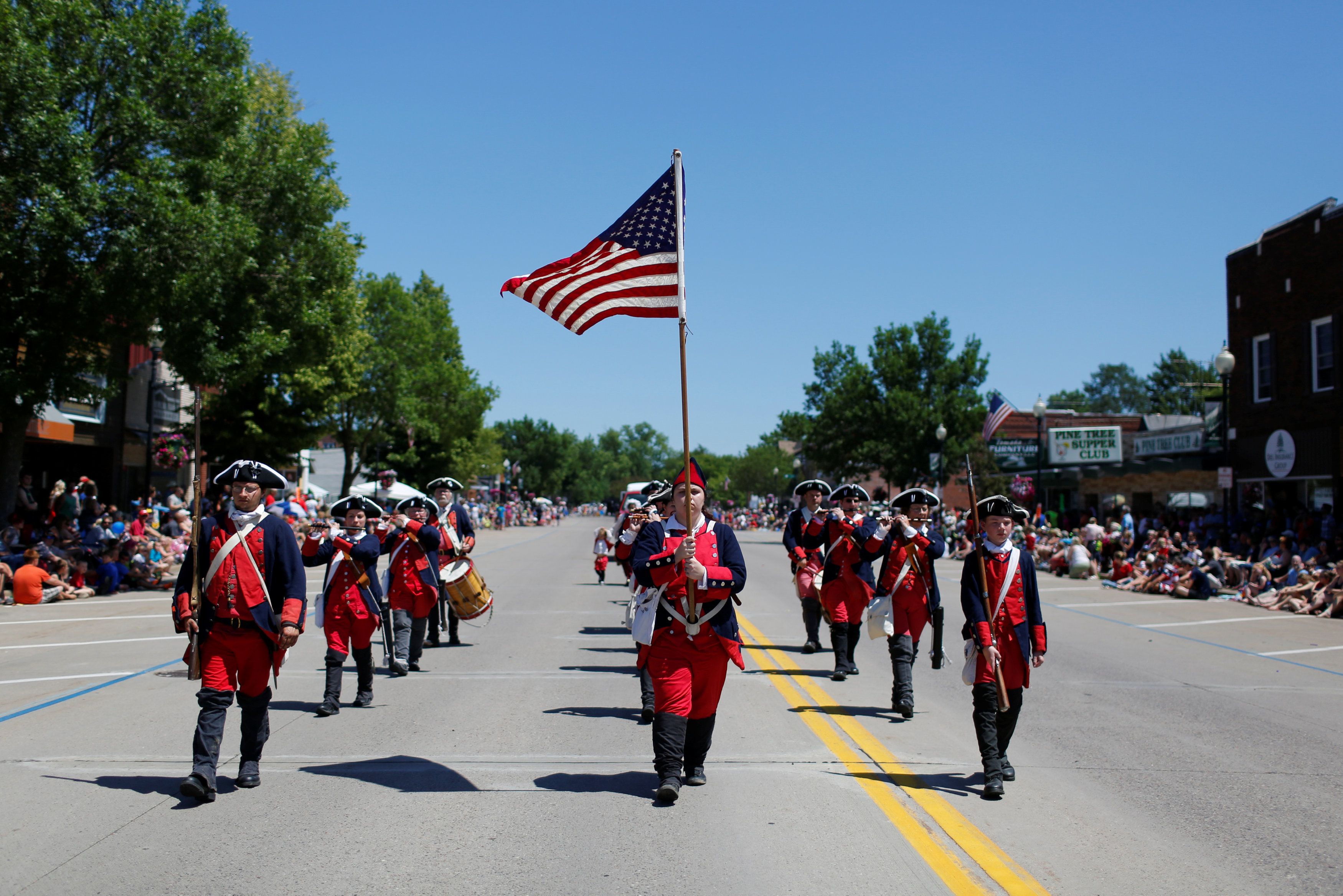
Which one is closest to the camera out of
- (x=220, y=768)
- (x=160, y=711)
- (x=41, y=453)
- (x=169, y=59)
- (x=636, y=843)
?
(x=636, y=843)

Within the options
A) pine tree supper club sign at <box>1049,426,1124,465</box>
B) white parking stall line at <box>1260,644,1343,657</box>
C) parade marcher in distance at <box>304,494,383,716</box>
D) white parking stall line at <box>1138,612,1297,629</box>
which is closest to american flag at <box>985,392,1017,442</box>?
pine tree supper club sign at <box>1049,426,1124,465</box>

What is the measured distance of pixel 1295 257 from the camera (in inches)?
1001

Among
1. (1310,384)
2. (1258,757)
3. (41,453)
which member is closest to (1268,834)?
(1258,757)

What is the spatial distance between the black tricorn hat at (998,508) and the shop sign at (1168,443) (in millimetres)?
29705

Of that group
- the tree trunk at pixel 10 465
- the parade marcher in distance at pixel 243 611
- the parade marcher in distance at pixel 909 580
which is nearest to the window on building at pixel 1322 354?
the parade marcher in distance at pixel 909 580

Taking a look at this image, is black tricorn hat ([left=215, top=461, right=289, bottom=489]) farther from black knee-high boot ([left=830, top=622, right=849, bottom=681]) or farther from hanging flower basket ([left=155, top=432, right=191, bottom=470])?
hanging flower basket ([left=155, top=432, right=191, bottom=470])

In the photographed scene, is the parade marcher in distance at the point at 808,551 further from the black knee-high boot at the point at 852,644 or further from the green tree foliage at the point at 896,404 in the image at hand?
the green tree foliage at the point at 896,404

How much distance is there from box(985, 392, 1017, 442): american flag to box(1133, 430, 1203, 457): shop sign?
704 centimetres

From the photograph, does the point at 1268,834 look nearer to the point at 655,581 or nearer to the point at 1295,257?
the point at 655,581

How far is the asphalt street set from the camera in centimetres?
488

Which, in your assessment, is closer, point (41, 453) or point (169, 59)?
point (169, 59)

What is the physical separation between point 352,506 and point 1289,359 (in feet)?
79.0

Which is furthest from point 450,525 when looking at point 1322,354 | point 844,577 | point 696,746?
point 1322,354

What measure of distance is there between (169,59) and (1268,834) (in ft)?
75.5
